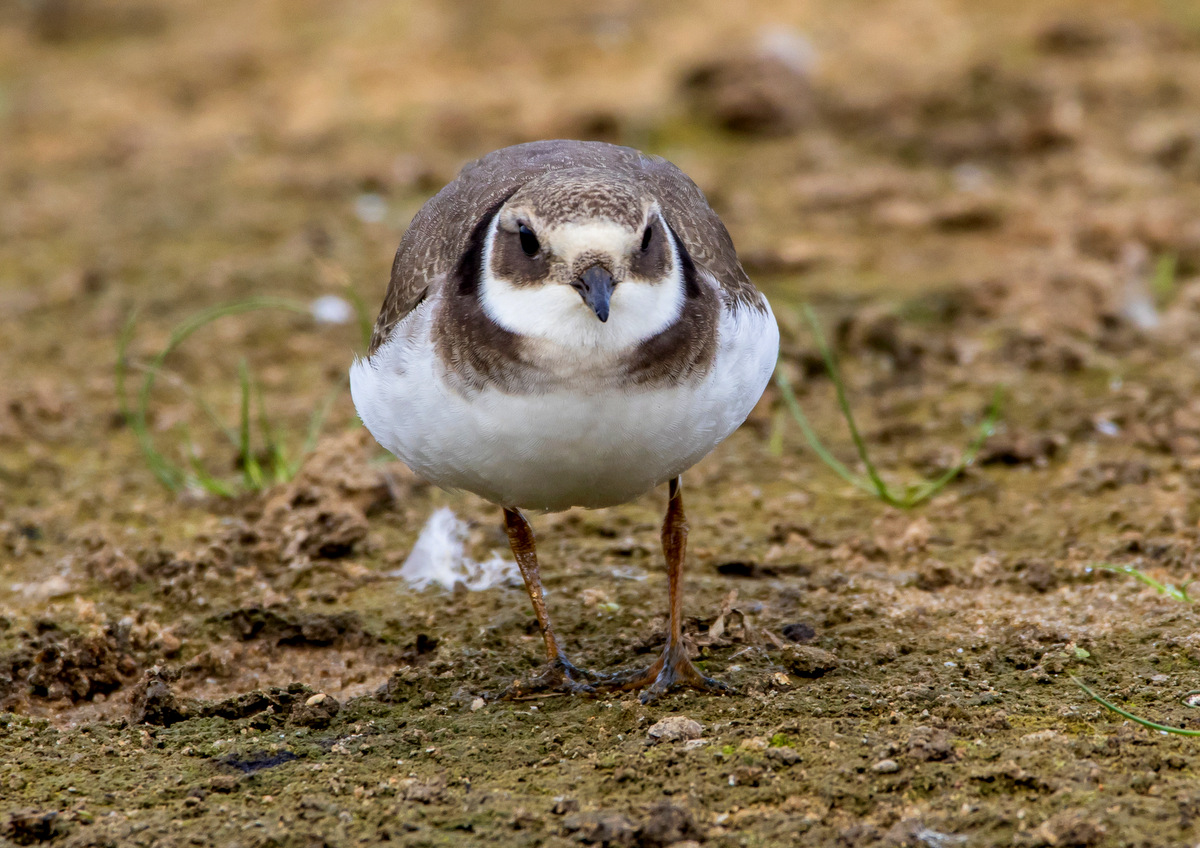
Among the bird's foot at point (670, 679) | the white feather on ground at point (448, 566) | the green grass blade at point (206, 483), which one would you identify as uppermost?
the green grass blade at point (206, 483)

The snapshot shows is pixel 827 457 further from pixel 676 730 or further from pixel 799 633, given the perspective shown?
pixel 676 730

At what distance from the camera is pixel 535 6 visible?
38.2ft

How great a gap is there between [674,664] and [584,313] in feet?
4.02

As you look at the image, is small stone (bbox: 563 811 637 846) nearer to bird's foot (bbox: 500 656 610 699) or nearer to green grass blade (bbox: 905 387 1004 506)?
bird's foot (bbox: 500 656 610 699)

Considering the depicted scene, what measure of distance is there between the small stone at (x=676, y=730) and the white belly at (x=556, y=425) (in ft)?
2.21

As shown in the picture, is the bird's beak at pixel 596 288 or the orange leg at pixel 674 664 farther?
the orange leg at pixel 674 664

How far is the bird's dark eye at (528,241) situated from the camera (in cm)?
387

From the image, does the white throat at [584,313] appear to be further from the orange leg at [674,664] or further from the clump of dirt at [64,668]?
the clump of dirt at [64,668]

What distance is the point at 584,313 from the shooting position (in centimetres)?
376

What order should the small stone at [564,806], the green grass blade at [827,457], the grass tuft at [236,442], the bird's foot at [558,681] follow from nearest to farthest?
the small stone at [564,806], the bird's foot at [558,681], the green grass blade at [827,457], the grass tuft at [236,442]

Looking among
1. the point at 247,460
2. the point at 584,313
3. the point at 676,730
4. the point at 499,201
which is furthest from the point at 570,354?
the point at 247,460

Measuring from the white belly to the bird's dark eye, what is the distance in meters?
0.40

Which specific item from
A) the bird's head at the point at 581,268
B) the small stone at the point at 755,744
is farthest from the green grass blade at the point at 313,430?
the small stone at the point at 755,744

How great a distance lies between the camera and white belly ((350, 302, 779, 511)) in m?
3.80
